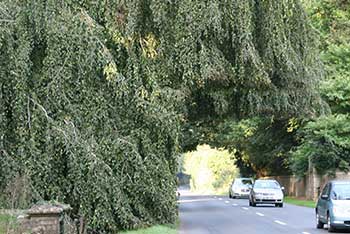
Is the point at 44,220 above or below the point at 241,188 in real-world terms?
below

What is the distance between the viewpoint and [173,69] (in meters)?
21.1

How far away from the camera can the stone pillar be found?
574 inches

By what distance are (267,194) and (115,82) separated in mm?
21293

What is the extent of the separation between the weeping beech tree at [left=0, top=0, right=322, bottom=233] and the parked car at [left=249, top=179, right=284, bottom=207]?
16945 mm

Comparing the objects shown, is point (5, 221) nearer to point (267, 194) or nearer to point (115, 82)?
point (115, 82)

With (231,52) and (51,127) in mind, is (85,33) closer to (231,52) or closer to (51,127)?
(51,127)

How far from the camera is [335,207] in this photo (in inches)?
808

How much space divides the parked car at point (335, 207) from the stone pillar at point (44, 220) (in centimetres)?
918

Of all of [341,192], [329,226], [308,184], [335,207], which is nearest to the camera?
[335,207]

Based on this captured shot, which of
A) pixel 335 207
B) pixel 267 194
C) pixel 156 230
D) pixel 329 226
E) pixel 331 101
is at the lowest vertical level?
pixel 156 230

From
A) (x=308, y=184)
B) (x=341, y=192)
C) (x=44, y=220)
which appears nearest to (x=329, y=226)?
(x=341, y=192)

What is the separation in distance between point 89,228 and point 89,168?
165 centimetres

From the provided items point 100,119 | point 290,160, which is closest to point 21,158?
Result: point 100,119

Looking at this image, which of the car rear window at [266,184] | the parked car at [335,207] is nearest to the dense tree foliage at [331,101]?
the car rear window at [266,184]
